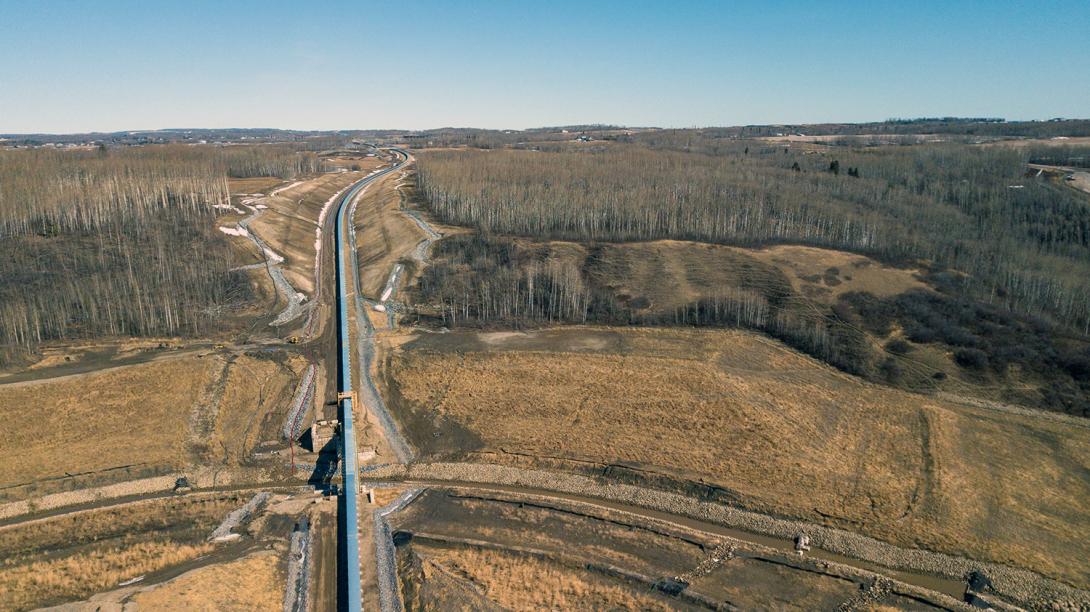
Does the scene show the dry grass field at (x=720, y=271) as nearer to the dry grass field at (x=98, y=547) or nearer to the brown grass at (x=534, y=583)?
the brown grass at (x=534, y=583)

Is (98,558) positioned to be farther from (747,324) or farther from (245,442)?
(747,324)

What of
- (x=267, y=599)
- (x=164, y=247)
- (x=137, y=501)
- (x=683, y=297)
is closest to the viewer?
(x=267, y=599)

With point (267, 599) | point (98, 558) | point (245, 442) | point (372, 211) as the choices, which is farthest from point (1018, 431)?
point (372, 211)

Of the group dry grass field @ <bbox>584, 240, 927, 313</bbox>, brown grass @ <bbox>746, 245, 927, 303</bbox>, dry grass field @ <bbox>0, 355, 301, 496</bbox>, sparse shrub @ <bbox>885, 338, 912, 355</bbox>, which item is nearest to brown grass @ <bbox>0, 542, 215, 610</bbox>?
dry grass field @ <bbox>0, 355, 301, 496</bbox>

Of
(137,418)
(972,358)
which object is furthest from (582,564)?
(972,358)

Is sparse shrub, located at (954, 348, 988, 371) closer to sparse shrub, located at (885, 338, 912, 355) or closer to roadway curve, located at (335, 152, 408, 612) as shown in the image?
sparse shrub, located at (885, 338, 912, 355)

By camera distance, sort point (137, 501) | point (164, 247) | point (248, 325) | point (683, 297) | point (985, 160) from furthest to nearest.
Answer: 1. point (985, 160)
2. point (164, 247)
3. point (683, 297)
4. point (248, 325)
5. point (137, 501)

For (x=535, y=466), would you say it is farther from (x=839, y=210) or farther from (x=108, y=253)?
(x=839, y=210)

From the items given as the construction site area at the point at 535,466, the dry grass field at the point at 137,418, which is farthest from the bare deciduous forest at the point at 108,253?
the dry grass field at the point at 137,418
